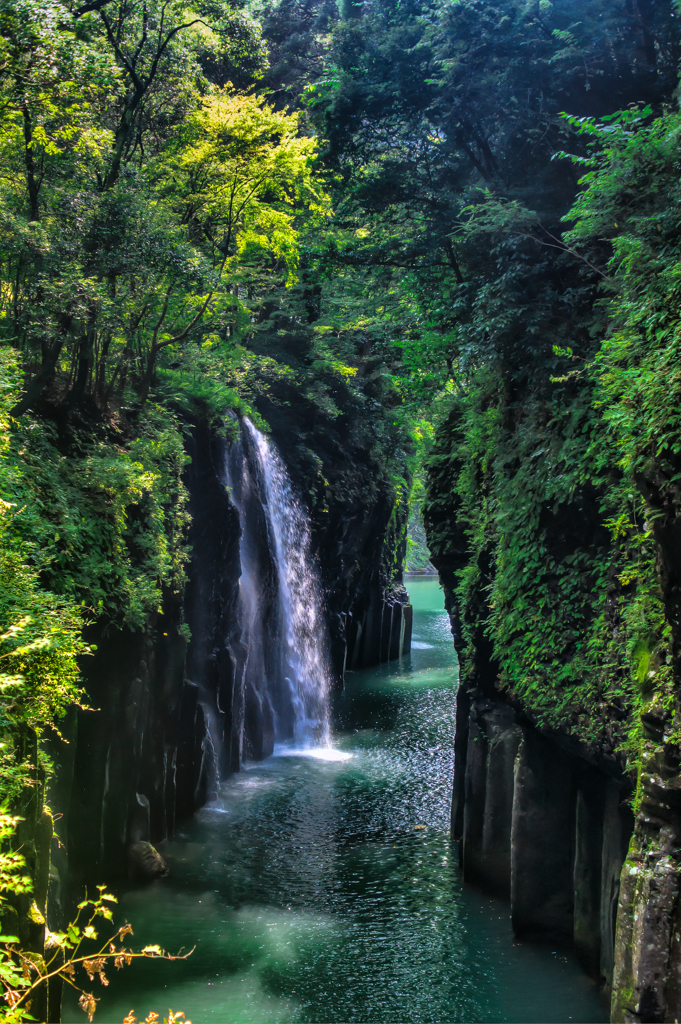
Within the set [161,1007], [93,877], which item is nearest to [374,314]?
[93,877]

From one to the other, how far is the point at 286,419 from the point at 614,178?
648 inches

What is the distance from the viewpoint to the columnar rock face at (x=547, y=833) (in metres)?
8.46

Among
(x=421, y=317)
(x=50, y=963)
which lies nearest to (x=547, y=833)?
(x=50, y=963)

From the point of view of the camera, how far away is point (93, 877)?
10188mm

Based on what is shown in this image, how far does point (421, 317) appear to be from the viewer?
633 inches

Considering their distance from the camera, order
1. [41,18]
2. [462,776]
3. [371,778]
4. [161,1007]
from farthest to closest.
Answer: [371,778] → [462,776] → [41,18] → [161,1007]

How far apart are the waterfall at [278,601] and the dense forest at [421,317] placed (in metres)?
2.69

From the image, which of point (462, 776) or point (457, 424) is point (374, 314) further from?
point (462, 776)

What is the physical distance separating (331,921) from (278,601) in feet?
35.8

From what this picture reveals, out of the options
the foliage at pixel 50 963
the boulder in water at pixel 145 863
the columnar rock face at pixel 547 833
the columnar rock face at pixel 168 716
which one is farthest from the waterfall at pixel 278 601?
the foliage at pixel 50 963

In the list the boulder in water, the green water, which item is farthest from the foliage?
the boulder in water

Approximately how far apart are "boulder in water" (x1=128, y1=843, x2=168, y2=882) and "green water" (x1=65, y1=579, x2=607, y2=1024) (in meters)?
0.19

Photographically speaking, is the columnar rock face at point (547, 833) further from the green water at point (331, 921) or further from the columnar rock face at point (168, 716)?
the columnar rock face at point (168, 716)

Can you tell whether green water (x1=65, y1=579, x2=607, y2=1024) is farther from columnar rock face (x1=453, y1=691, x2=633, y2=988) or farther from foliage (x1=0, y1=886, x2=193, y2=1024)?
foliage (x1=0, y1=886, x2=193, y2=1024)
